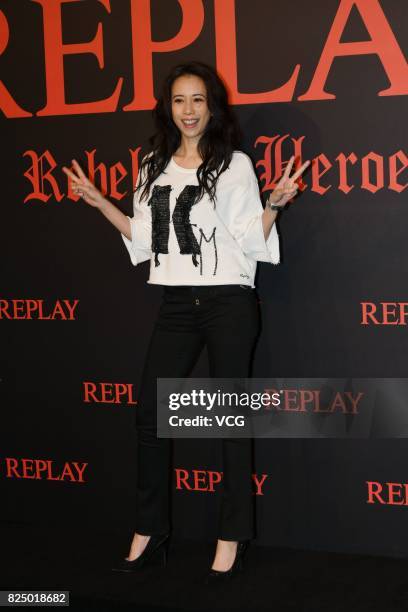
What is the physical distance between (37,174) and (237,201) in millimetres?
1033

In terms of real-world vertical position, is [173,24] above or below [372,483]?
above

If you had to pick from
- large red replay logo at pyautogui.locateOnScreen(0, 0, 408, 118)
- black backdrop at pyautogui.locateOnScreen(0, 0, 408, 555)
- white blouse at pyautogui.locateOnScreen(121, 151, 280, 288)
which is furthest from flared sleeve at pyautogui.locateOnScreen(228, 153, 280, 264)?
large red replay logo at pyautogui.locateOnScreen(0, 0, 408, 118)

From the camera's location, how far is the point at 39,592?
9.50ft

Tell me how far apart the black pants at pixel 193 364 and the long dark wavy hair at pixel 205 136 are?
0.37 meters

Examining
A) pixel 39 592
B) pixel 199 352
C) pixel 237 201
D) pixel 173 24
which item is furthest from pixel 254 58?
pixel 39 592

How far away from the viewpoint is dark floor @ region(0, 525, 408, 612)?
9.05 ft

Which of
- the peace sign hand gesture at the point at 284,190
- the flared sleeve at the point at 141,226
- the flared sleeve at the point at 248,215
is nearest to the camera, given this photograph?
the peace sign hand gesture at the point at 284,190

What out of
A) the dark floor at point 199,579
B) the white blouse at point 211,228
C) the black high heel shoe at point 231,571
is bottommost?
the dark floor at point 199,579

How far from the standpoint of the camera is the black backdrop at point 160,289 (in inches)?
118

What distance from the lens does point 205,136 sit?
2.93 m

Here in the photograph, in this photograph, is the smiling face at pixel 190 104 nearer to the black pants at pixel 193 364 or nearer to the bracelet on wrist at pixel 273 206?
the bracelet on wrist at pixel 273 206

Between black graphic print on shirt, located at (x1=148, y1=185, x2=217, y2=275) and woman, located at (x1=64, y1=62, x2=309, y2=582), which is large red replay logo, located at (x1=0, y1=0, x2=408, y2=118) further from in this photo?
black graphic print on shirt, located at (x1=148, y1=185, x2=217, y2=275)

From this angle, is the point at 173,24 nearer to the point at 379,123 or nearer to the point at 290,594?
the point at 379,123

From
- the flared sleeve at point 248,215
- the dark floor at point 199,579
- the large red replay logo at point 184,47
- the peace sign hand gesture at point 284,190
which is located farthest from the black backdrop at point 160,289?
the peace sign hand gesture at point 284,190
